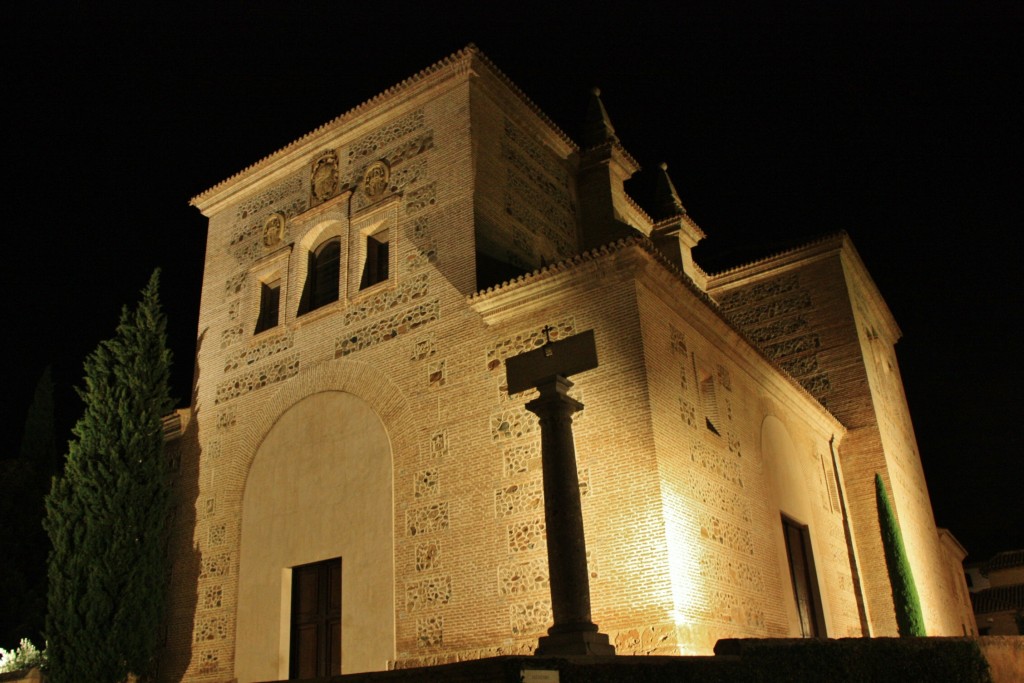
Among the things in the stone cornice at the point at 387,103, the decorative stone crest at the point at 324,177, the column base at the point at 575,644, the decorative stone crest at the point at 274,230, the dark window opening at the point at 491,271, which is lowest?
the column base at the point at 575,644

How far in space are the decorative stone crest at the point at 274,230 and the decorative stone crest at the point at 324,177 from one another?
0.87 m

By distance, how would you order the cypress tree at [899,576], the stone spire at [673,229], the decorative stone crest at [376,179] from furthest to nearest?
the stone spire at [673,229], the cypress tree at [899,576], the decorative stone crest at [376,179]

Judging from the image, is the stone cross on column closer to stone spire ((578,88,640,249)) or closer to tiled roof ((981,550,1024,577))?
stone spire ((578,88,640,249))

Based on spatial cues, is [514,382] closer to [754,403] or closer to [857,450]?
[754,403]

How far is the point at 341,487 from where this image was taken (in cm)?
1353

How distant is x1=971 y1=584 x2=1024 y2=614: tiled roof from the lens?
40.0 m

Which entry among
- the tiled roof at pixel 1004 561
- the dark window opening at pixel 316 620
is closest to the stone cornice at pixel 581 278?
the dark window opening at pixel 316 620

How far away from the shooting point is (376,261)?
49.8ft

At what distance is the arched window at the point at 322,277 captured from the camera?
15750 mm

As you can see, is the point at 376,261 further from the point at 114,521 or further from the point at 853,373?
the point at 853,373

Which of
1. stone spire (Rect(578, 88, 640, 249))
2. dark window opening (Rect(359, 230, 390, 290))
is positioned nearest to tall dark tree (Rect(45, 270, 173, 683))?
dark window opening (Rect(359, 230, 390, 290))

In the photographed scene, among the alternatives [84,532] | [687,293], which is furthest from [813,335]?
[84,532]

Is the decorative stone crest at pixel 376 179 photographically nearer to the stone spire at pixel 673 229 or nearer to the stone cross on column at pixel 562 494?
the stone spire at pixel 673 229

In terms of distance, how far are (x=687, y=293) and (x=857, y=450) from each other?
8496mm
